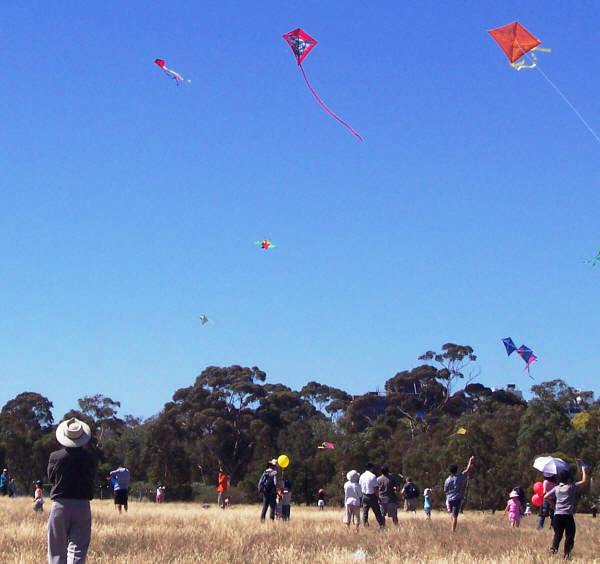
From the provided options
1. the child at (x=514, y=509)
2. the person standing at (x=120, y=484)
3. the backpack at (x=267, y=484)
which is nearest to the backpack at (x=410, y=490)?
the child at (x=514, y=509)

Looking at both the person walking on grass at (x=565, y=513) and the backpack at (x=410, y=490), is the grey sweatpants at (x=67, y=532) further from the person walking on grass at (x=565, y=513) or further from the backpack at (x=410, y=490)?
the backpack at (x=410, y=490)

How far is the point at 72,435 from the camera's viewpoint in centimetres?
848

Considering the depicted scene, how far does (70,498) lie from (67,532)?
33 centimetres

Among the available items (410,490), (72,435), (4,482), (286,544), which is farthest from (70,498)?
(4,482)

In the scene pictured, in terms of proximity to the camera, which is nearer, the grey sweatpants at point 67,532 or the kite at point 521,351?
the grey sweatpants at point 67,532

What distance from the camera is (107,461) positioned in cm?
6569

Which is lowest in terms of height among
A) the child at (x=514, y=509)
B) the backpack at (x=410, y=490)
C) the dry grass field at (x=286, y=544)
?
the dry grass field at (x=286, y=544)

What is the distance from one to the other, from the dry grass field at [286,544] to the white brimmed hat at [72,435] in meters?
2.34

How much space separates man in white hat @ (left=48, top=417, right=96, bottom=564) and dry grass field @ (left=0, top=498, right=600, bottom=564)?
6.38 ft

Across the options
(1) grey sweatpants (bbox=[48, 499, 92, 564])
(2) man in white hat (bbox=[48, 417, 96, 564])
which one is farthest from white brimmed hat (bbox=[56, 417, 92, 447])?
(1) grey sweatpants (bbox=[48, 499, 92, 564])

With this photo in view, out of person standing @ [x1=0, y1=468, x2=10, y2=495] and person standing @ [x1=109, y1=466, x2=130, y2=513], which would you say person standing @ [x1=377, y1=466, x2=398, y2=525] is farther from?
person standing @ [x1=0, y1=468, x2=10, y2=495]

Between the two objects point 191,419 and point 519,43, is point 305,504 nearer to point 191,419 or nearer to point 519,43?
point 191,419

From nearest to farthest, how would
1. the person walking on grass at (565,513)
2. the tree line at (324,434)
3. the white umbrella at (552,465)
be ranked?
the person walking on grass at (565,513) < the white umbrella at (552,465) < the tree line at (324,434)

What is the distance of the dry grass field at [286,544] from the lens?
1126 cm
